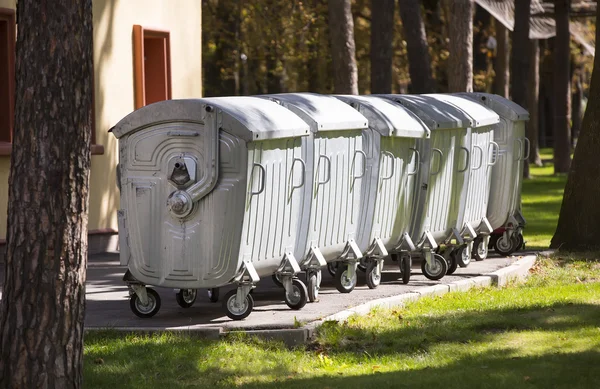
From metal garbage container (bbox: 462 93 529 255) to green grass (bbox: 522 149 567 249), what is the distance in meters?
1.05

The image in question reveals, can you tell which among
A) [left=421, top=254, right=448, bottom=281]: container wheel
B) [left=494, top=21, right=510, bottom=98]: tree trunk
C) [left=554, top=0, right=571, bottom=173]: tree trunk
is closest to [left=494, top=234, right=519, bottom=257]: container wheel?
[left=421, top=254, right=448, bottom=281]: container wheel

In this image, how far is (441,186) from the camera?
12195 mm

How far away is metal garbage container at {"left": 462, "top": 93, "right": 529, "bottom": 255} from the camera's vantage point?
45.0 ft

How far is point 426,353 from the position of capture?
8.52 m

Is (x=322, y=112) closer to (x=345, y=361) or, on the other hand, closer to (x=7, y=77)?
(x=345, y=361)

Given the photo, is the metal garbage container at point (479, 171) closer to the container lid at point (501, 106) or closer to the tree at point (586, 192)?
the container lid at point (501, 106)

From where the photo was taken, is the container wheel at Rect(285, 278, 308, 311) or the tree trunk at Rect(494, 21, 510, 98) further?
the tree trunk at Rect(494, 21, 510, 98)

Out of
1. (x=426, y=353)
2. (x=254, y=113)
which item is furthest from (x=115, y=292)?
(x=426, y=353)

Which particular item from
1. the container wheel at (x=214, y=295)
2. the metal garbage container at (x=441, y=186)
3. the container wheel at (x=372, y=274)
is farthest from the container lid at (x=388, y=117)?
the container wheel at (x=214, y=295)

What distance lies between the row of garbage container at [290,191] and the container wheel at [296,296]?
0.01m

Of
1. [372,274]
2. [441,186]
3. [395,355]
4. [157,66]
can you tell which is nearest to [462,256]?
[441,186]

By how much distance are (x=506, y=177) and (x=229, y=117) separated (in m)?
5.60

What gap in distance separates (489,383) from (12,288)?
9.29ft

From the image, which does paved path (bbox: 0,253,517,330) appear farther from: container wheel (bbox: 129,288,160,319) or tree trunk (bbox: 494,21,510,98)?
tree trunk (bbox: 494,21,510,98)
